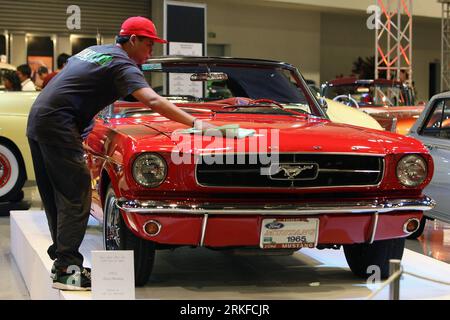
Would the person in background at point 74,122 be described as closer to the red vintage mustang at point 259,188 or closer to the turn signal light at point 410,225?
the red vintage mustang at point 259,188

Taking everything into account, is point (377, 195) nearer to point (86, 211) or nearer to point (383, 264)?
point (383, 264)

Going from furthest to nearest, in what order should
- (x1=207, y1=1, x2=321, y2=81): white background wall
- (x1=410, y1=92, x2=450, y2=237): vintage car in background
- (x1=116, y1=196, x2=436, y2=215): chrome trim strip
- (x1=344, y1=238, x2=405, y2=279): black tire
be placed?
(x1=207, y1=1, x2=321, y2=81): white background wall < (x1=410, y1=92, x2=450, y2=237): vintage car in background < (x1=344, y1=238, x2=405, y2=279): black tire < (x1=116, y1=196, x2=436, y2=215): chrome trim strip

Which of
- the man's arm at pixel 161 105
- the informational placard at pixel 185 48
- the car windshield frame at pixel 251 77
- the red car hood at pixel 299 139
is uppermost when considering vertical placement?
the informational placard at pixel 185 48

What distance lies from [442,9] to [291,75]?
17.3 m

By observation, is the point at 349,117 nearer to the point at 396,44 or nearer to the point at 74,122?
the point at 74,122

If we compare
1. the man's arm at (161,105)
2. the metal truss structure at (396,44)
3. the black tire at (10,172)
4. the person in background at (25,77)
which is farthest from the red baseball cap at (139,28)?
the metal truss structure at (396,44)

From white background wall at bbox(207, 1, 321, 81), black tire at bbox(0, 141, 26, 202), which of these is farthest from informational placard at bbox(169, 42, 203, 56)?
white background wall at bbox(207, 1, 321, 81)

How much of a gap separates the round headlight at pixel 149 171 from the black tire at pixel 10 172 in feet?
16.3

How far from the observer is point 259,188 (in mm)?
3906

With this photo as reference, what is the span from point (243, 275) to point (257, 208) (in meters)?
0.89

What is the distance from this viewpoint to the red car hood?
12.8ft

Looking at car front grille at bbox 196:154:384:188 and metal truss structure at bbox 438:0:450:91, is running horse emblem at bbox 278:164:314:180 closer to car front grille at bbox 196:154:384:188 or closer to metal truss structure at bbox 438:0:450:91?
car front grille at bbox 196:154:384:188

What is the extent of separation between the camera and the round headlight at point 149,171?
12.6 ft

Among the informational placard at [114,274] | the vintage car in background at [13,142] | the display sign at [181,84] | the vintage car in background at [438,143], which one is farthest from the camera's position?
the vintage car in background at [13,142]
